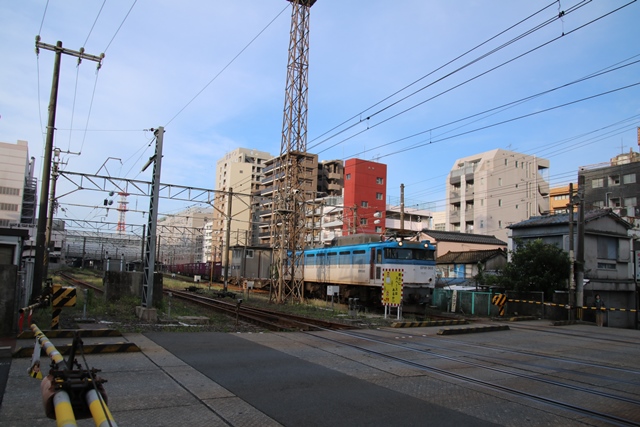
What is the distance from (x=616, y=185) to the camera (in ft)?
173

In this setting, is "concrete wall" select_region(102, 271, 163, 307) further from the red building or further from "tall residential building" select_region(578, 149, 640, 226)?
the red building

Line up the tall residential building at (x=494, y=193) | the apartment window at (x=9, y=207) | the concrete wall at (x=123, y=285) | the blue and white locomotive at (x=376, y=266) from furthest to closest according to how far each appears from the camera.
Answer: the apartment window at (x=9, y=207) → the tall residential building at (x=494, y=193) → the blue and white locomotive at (x=376, y=266) → the concrete wall at (x=123, y=285)

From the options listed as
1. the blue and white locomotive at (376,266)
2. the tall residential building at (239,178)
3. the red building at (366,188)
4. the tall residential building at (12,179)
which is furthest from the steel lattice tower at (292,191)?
the tall residential building at (239,178)

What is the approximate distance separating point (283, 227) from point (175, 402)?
19.8m

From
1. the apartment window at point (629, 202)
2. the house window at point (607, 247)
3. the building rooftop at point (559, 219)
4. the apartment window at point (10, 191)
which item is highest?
the apartment window at point (10, 191)

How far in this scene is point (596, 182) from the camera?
5491cm

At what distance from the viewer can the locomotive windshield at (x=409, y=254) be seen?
21.8 metres

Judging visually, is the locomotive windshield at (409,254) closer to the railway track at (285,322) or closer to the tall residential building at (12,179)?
the railway track at (285,322)

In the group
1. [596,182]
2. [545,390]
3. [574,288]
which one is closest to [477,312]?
[574,288]

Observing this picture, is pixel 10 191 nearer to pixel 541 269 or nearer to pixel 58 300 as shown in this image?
pixel 58 300

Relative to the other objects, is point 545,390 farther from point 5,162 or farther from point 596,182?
point 5,162

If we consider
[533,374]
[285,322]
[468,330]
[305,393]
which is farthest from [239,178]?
[305,393]

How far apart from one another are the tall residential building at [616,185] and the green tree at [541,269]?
2933 centimetres

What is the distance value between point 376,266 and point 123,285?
36.6ft
